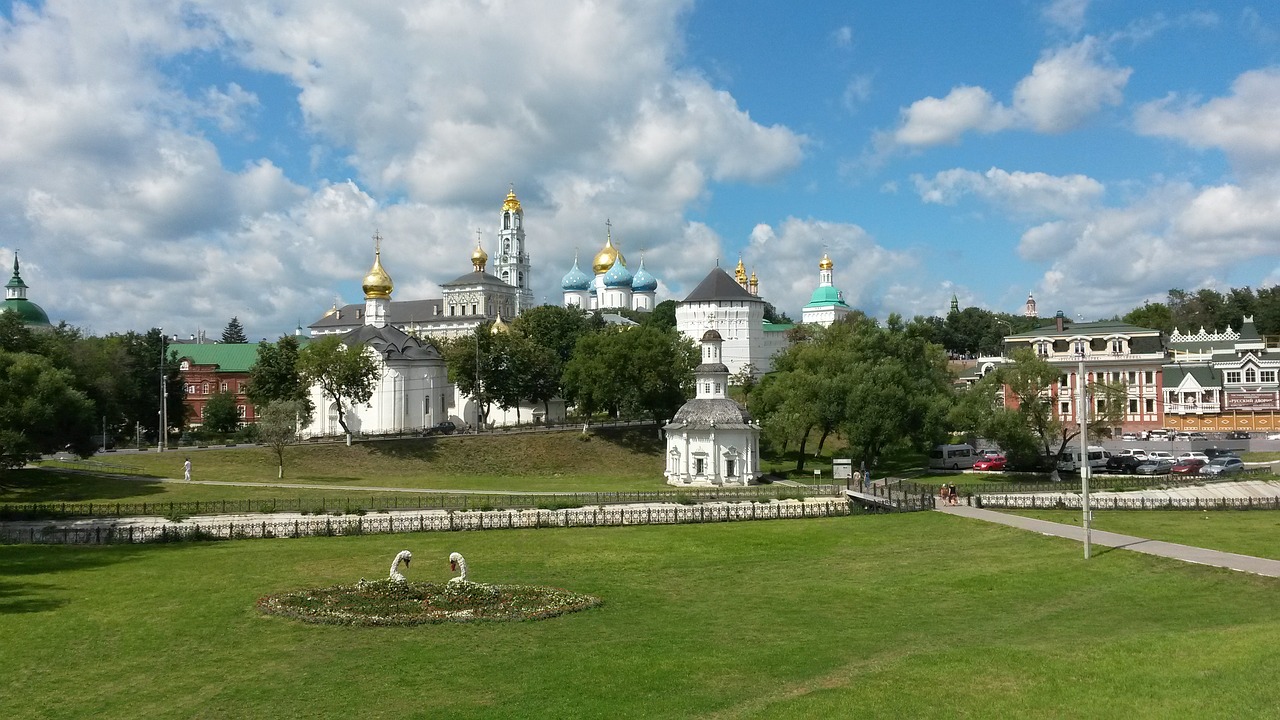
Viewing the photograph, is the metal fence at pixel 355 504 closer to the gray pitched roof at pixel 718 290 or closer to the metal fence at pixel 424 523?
the metal fence at pixel 424 523

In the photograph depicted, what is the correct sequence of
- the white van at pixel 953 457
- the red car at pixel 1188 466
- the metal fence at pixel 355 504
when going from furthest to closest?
1. the white van at pixel 953 457
2. the red car at pixel 1188 466
3. the metal fence at pixel 355 504

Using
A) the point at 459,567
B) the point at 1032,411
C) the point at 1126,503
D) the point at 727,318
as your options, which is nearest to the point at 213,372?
the point at 727,318

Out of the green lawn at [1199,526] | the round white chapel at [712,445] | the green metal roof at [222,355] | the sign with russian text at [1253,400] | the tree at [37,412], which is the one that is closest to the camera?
the green lawn at [1199,526]

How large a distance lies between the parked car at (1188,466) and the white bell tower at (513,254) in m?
106

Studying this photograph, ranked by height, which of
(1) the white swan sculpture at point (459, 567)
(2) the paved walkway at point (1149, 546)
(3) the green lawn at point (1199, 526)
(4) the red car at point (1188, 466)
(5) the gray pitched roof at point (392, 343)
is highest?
(5) the gray pitched roof at point (392, 343)

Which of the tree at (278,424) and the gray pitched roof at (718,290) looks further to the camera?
the gray pitched roof at (718,290)

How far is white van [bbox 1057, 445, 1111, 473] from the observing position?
58.5 metres

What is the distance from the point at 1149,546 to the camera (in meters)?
29.2

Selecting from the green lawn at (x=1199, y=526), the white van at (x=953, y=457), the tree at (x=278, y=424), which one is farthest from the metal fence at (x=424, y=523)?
the white van at (x=953, y=457)

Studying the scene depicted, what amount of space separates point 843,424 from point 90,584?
43640 millimetres

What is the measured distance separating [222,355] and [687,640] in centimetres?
9894

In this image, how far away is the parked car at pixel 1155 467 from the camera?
181 feet

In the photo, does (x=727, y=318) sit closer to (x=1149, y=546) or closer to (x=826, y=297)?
(x=826, y=297)

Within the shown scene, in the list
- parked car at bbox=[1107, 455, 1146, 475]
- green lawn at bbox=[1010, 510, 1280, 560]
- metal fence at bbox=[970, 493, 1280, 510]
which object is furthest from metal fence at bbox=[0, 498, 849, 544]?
parked car at bbox=[1107, 455, 1146, 475]
